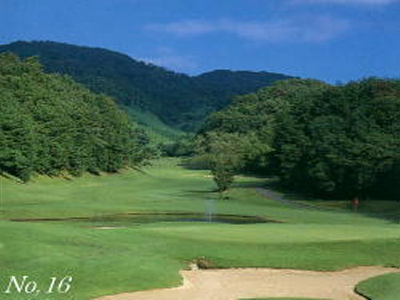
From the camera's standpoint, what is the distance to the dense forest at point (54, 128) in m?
96.4

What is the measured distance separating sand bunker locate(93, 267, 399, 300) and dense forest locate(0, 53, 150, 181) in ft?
233

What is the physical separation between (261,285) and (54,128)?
91537mm

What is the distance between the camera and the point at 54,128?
112 m

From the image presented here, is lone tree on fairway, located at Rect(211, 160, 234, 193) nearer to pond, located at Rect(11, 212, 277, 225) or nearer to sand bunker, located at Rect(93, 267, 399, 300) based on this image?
pond, located at Rect(11, 212, 277, 225)

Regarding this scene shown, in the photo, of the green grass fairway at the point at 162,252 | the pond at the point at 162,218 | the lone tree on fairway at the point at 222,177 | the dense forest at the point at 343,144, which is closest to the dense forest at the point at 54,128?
the lone tree on fairway at the point at 222,177

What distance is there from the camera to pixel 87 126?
126625 millimetres

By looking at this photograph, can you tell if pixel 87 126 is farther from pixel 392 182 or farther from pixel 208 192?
pixel 392 182

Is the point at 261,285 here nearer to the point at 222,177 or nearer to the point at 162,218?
the point at 162,218

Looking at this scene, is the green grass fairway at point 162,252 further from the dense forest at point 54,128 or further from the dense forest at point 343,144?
the dense forest at point 54,128

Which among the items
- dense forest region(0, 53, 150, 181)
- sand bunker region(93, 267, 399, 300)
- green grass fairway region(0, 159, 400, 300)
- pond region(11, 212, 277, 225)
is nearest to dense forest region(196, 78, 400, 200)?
pond region(11, 212, 277, 225)

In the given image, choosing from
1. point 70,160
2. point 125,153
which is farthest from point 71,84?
point 70,160

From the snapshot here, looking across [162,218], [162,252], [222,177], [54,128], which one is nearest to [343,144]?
[222,177]

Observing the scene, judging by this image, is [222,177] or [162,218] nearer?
[162,218]

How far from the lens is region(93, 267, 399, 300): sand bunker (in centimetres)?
2175
